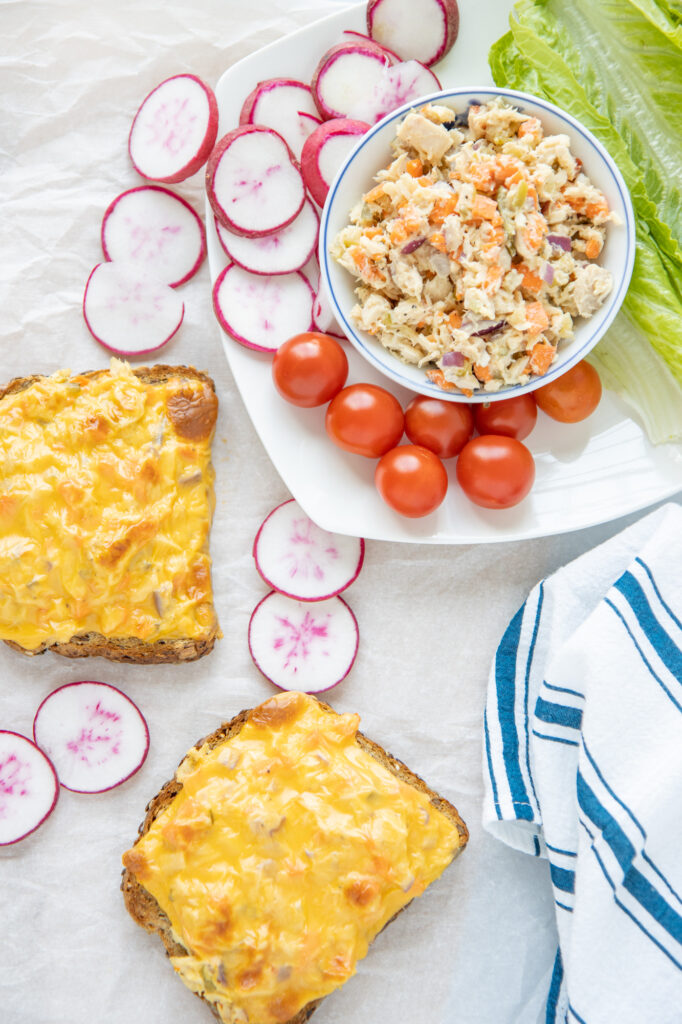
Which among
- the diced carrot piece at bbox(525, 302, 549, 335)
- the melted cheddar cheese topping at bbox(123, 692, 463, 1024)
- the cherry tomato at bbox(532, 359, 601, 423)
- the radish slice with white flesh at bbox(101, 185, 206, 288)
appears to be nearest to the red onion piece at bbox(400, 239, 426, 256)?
the diced carrot piece at bbox(525, 302, 549, 335)

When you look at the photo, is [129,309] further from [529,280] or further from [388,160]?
[529,280]

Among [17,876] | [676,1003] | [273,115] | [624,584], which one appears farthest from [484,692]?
[273,115]

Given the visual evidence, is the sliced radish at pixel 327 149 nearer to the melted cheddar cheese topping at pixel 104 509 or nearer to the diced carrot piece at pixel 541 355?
the melted cheddar cheese topping at pixel 104 509

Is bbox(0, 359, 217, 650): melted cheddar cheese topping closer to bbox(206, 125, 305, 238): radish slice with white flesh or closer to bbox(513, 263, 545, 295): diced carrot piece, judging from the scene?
bbox(206, 125, 305, 238): radish slice with white flesh

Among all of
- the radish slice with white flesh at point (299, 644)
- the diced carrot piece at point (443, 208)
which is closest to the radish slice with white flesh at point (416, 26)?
the diced carrot piece at point (443, 208)

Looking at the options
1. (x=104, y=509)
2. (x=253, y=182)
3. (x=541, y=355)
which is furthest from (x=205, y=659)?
(x=253, y=182)

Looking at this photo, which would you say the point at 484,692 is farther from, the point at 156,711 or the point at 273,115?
the point at 273,115
